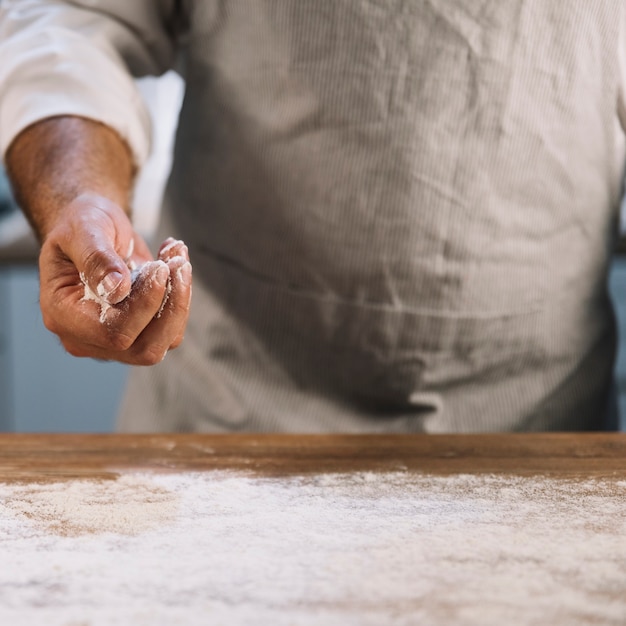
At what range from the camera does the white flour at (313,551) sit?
0.33 metres

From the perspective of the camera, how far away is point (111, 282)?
1.52 feet

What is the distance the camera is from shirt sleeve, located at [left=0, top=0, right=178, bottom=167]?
2.30 ft

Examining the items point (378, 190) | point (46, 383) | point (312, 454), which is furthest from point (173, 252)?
point (46, 383)

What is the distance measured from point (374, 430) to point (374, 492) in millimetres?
293

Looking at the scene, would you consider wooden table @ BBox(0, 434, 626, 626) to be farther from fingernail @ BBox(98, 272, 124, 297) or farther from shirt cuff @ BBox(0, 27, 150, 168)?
shirt cuff @ BBox(0, 27, 150, 168)

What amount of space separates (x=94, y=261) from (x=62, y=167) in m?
0.20

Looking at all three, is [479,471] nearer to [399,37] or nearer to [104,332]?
[104,332]

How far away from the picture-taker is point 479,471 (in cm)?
52

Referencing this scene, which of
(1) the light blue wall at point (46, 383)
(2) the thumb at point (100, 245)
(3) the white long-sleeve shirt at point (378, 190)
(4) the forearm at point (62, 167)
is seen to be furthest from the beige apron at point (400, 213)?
(1) the light blue wall at point (46, 383)

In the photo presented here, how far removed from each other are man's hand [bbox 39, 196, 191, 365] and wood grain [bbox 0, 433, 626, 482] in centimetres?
7

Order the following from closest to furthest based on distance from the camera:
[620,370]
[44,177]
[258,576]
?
[258,576] < [44,177] < [620,370]

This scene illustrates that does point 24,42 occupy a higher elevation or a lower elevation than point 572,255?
higher

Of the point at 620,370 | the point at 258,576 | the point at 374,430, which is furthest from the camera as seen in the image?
the point at 620,370

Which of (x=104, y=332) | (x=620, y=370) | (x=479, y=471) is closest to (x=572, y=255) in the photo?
(x=479, y=471)
